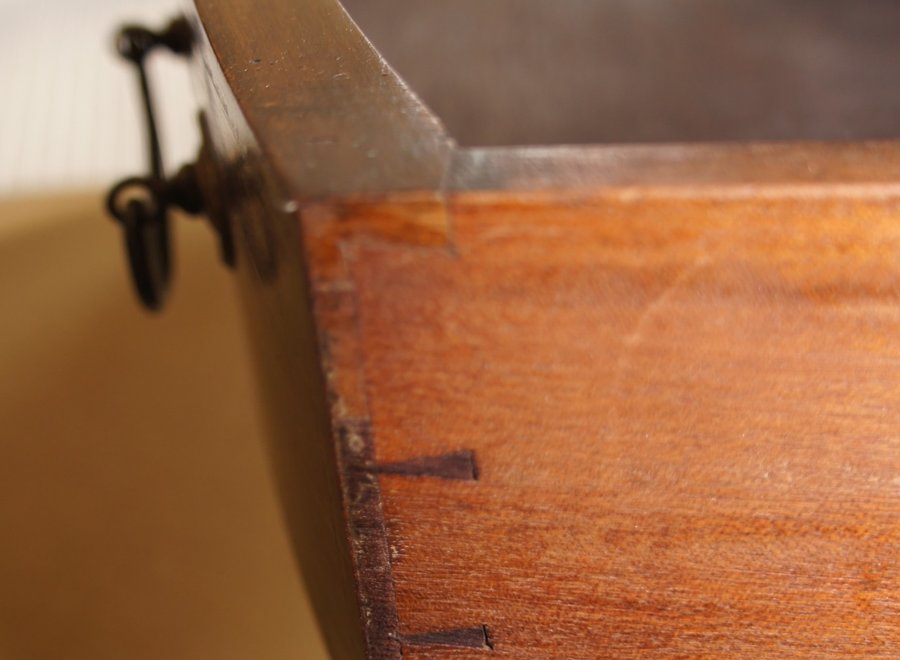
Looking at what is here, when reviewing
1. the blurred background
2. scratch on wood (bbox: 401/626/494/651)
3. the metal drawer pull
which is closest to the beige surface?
the blurred background

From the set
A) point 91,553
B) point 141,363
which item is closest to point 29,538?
point 91,553

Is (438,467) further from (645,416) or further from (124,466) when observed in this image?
(124,466)

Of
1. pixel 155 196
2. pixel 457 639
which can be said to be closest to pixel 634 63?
pixel 155 196

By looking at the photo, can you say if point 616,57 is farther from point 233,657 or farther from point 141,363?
point 233,657

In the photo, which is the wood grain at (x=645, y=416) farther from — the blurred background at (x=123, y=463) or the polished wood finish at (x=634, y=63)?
the polished wood finish at (x=634, y=63)

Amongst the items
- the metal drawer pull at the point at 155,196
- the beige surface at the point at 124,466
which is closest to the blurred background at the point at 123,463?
the beige surface at the point at 124,466

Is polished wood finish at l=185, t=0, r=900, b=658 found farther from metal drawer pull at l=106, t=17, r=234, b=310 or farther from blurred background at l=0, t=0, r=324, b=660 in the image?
blurred background at l=0, t=0, r=324, b=660

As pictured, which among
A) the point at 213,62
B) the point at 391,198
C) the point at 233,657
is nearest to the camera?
the point at 391,198

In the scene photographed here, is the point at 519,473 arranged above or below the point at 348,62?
below
